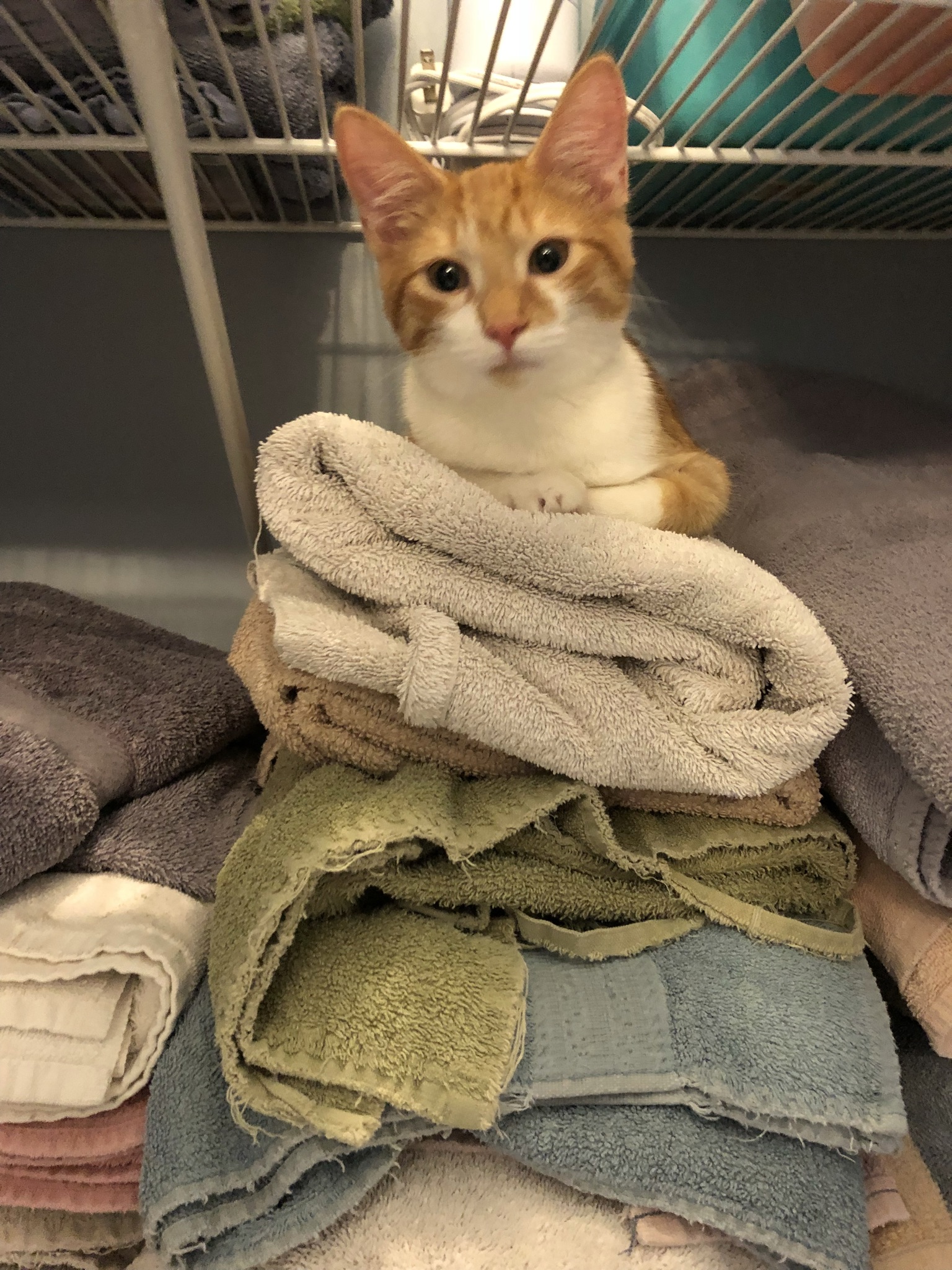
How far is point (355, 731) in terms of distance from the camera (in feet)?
1.59

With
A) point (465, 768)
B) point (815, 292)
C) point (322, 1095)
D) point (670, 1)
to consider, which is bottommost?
point (322, 1095)

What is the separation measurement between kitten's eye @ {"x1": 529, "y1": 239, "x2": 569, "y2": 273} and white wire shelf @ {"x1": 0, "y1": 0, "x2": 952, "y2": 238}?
0.13 metres

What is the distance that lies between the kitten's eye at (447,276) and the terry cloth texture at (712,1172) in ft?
1.80

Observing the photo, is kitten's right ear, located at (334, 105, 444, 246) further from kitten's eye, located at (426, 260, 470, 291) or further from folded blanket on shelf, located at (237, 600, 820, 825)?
folded blanket on shelf, located at (237, 600, 820, 825)

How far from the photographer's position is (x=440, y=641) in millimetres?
442

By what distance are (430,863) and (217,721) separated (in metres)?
0.26

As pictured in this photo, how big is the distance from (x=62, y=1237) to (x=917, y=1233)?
54 centimetres

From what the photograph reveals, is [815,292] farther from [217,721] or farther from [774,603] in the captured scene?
[217,721]

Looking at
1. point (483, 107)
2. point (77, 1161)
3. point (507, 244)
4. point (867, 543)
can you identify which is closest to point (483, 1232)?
point (77, 1161)

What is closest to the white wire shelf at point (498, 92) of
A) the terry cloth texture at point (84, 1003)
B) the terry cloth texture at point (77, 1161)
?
the terry cloth texture at point (84, 1003)

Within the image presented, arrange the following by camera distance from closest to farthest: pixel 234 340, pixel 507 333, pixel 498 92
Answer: pixel 507 333
pixel 498 92
pixel 234 340

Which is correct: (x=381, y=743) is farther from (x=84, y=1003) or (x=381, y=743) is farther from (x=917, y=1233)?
(x=917, y=1233)

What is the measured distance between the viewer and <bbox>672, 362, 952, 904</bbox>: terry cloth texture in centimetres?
45

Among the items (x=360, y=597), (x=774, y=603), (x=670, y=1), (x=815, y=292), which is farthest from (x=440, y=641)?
(x=815, y=292)
